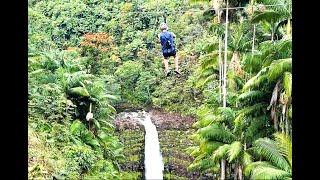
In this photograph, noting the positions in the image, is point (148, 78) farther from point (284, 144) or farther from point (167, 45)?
point (284, 144)

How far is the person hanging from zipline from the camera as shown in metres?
7.24

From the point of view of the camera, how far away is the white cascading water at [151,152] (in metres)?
7.08

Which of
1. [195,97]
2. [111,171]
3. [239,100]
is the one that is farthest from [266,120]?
[111,171]

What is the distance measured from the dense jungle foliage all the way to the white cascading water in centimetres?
22

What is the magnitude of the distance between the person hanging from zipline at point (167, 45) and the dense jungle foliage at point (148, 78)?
0.22 feet

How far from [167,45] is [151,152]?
1.42 m

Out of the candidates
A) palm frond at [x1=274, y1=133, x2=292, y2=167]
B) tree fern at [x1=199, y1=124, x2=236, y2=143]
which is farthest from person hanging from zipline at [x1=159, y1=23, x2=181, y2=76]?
palm frond at [x1=274, y1=133, x2=292, y2=167]

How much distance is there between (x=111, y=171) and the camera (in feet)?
23.8

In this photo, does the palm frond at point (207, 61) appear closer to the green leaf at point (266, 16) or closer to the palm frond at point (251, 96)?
the palm frond at point (251, 96)

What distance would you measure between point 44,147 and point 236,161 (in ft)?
8.38

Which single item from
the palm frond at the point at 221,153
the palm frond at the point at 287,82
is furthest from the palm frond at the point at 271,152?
the palm frond at the point at 287,82

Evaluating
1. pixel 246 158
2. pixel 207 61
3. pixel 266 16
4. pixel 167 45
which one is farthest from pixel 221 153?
pixel 266 16

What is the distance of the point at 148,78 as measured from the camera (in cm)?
736

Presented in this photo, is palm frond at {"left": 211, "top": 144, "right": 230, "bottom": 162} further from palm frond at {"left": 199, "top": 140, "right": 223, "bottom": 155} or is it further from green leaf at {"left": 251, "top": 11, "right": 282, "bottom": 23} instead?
green leaf at {"left": 251, "top": 11, "right": 282, "bottom": 23}
